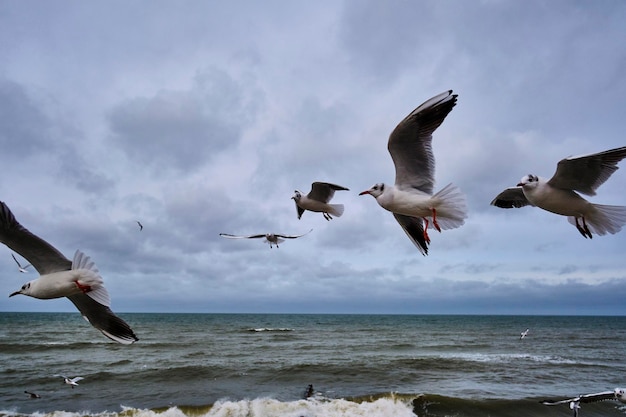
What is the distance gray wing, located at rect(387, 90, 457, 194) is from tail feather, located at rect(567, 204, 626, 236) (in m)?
1.58

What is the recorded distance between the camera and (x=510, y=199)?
6156mm

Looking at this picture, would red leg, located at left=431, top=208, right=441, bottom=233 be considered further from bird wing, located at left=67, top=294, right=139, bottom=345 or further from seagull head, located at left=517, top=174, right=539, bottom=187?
bird wing, located at left=67, top=294, right=139, bottom=345

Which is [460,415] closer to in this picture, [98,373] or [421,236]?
[421,236]

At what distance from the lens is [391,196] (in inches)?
219

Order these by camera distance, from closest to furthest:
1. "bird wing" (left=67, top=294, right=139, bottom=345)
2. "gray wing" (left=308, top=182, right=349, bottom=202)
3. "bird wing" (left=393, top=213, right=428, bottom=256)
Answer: "bird wing" (left=67, top=294, right=139, bottom=345)
"bird wing" (left=393, top=213, right=428, bottom=256)
"gray wing" (left=308, top=182, right=349, bottom=202)

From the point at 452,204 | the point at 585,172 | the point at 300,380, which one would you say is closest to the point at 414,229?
the point at 452,204

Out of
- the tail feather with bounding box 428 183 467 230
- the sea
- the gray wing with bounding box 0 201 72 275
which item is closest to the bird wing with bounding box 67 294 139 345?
the gray wing with bounding box 0 201 72 275

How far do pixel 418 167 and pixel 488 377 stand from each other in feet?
48.4

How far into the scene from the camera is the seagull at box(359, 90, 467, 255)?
5.32 m

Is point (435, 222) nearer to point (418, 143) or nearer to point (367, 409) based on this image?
point (418, 143)

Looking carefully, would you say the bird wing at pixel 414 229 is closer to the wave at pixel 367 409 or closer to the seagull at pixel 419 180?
the seagull at pixel 419 180

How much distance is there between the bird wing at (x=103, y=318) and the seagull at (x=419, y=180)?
9.61ft

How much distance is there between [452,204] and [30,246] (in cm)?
409

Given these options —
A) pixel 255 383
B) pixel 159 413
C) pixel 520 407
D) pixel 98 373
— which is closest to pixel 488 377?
pixel 520 407
